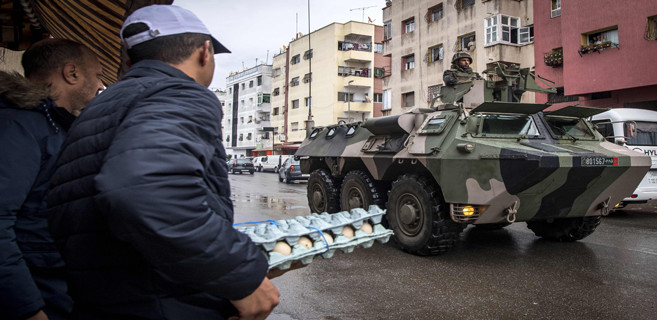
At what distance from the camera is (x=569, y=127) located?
21.0 feet

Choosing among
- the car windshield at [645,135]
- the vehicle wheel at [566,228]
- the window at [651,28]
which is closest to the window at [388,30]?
the window at [651,28]

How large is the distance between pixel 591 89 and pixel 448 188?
13703mm

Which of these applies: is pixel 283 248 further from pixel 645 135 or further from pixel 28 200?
pixel 645 135

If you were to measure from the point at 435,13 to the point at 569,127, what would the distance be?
69.3 ft

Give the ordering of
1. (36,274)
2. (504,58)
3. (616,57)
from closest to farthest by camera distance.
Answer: (36,274)
(616,57)
(504,58)

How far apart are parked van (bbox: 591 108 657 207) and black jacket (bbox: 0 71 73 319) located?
10454 millimetres

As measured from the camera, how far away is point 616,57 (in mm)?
15758

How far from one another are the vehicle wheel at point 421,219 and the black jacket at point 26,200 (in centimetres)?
441

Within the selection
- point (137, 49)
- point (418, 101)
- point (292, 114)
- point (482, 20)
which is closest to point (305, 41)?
point (292, 114)

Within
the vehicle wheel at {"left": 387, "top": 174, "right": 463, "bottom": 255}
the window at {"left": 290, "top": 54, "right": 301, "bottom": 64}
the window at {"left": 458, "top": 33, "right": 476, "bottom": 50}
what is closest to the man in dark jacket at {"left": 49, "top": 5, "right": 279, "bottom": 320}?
the vehicle wheel at {"left": 387, "top": 174, "right": 463, "bottom": 255}

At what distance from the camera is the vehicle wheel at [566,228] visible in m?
6.47

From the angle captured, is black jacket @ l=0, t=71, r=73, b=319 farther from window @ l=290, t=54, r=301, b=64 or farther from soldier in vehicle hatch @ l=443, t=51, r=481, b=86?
window @ l=290, t=54, r=301, b=64

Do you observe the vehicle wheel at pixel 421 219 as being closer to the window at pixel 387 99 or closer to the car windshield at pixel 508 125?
the car windshield at pixel 508 125

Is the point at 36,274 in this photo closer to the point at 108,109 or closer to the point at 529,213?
the point at 108,109
